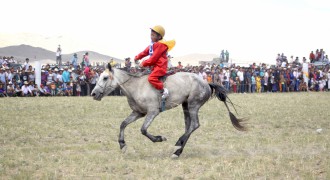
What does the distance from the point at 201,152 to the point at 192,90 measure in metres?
1.26

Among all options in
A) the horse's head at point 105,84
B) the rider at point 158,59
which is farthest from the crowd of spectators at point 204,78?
the rider at point 158,59

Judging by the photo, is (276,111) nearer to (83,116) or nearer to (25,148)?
(83,116)

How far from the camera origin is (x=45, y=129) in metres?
13.1

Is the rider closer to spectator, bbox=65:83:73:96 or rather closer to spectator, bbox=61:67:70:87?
spectator, bbox=61:67:70:87

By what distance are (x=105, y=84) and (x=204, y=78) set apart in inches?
858

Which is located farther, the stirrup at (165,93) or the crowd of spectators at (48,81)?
the crowd of spectators at (48,81)

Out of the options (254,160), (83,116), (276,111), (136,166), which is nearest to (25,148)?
(136,166)

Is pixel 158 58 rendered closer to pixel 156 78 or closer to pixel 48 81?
pixel 156 78

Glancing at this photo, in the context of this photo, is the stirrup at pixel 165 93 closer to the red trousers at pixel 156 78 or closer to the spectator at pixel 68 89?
the red trousers at pixel 156 78

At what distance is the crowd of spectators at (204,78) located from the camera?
27.4 meters

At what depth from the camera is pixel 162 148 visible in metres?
10.4

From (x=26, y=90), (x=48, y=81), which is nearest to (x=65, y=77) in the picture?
(x=48, y=81)

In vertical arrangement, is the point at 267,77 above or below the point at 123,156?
above

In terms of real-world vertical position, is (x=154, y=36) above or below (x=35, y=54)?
below
